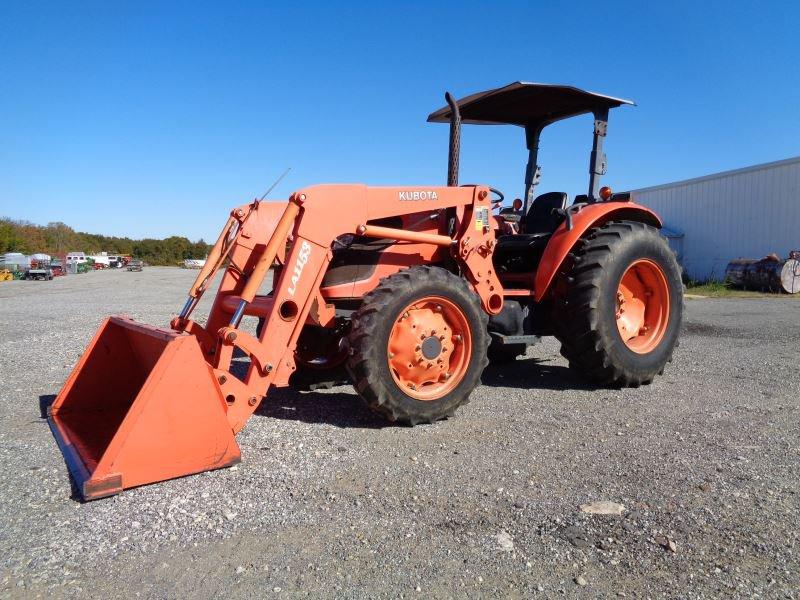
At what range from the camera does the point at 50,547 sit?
265 centimetres

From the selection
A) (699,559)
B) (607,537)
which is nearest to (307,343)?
(607,537)

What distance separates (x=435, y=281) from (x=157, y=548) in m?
2.52

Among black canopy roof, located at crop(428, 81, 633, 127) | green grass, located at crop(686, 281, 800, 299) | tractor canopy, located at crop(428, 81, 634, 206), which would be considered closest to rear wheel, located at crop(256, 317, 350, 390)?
tractor canopy, located at crop(428, 81, 634, 206)

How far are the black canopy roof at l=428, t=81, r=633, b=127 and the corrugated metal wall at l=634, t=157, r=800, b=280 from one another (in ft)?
60.8

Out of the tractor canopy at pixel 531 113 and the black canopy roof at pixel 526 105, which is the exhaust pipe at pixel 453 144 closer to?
the tractor canopy at pixel 531 113

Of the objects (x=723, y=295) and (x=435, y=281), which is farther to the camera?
(x=723, y=295)

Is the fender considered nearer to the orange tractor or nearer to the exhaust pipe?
the orange tractor

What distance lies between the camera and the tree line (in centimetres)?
6700

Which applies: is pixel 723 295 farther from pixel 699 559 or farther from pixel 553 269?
pixel 699 559

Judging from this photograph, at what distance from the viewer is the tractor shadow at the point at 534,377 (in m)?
5.95

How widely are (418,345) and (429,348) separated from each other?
0.09 m

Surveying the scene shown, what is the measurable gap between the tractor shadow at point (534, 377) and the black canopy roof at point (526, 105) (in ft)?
8.73

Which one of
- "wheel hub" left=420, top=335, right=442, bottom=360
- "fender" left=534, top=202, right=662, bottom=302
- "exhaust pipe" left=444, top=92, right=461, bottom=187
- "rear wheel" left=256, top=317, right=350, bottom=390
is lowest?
"rear wheel" left=256, top=317, right=350, bottom=390

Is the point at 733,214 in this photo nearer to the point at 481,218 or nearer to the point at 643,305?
the point at 643,305
